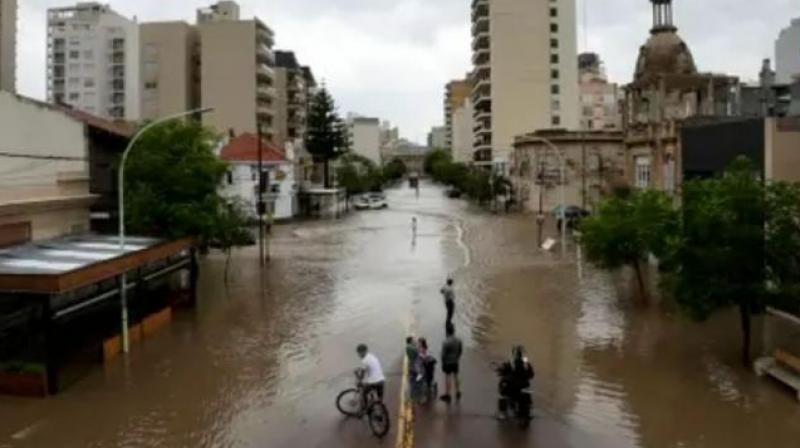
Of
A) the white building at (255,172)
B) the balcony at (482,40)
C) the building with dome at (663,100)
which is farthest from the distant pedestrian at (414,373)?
the balcony at (482,40)

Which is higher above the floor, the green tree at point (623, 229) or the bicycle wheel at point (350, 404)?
the green tree at point (623, 229)

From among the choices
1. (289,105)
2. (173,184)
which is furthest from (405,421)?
(289,105)

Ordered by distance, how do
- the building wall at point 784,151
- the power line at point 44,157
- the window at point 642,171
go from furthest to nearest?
1. the window at point 642,171
2. the power line at point 44,157
3. the building wall at point 784,151

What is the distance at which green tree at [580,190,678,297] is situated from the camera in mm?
28125

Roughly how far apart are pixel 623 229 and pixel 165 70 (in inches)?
3146

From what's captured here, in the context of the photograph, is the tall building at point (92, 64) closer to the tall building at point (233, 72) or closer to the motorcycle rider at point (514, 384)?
the tall building at point (233, 72)

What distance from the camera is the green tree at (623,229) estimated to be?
92.3ft

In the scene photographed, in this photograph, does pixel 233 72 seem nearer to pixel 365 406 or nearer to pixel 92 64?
pixel 92 64

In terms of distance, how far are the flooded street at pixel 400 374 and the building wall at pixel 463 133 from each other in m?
131

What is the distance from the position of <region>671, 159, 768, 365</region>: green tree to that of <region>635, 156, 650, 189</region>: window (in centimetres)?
3219

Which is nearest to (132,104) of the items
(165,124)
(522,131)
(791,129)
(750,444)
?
(522,131)

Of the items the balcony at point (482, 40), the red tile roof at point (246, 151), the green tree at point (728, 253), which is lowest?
the green tree at point (728, 253)

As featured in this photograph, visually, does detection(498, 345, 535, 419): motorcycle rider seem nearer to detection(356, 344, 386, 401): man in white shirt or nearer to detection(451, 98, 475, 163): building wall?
detection(356, 344, 386, 401): man in white shirt

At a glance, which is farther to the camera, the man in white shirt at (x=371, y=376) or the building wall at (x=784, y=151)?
the building wall at (x=784, y=151)
